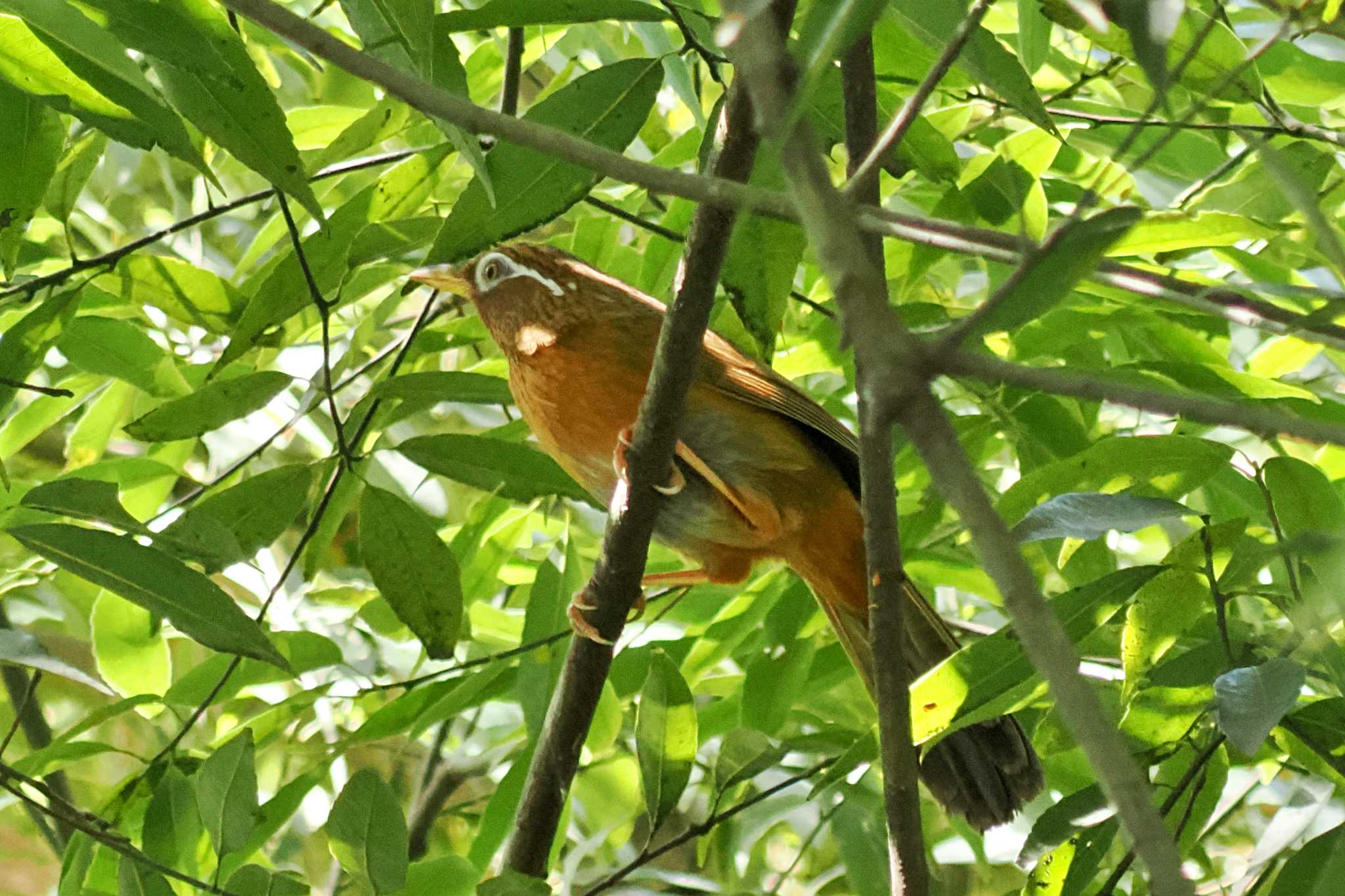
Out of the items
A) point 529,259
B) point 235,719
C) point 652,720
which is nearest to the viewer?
point 652,720

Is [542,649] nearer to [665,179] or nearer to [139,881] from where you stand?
[139,881]

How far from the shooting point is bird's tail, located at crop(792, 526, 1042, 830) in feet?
9.89

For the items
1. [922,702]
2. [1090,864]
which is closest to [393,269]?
[922,702]

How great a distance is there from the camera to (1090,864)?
7.15 feet

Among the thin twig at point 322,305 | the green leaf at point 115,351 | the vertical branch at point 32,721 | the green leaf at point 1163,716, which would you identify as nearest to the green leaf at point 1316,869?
the green leaf at point 1163,716

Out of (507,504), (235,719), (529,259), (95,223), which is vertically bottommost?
(235,719)

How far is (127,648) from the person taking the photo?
Result: 2.94 metres

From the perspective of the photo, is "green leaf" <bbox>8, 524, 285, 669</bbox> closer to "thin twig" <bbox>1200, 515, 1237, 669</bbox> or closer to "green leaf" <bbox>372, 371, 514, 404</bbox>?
"green leaf" <bbox>372, 371, 514, 404</bbox>

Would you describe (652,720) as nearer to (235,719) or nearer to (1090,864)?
(1090,864)

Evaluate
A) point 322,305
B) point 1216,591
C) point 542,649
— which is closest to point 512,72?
point 322,305

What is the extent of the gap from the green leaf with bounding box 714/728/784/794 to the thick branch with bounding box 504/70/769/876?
0.24 m

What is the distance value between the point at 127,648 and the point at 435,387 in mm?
863

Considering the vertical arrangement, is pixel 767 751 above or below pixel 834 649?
below

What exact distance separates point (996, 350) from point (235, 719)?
1.78 meters
